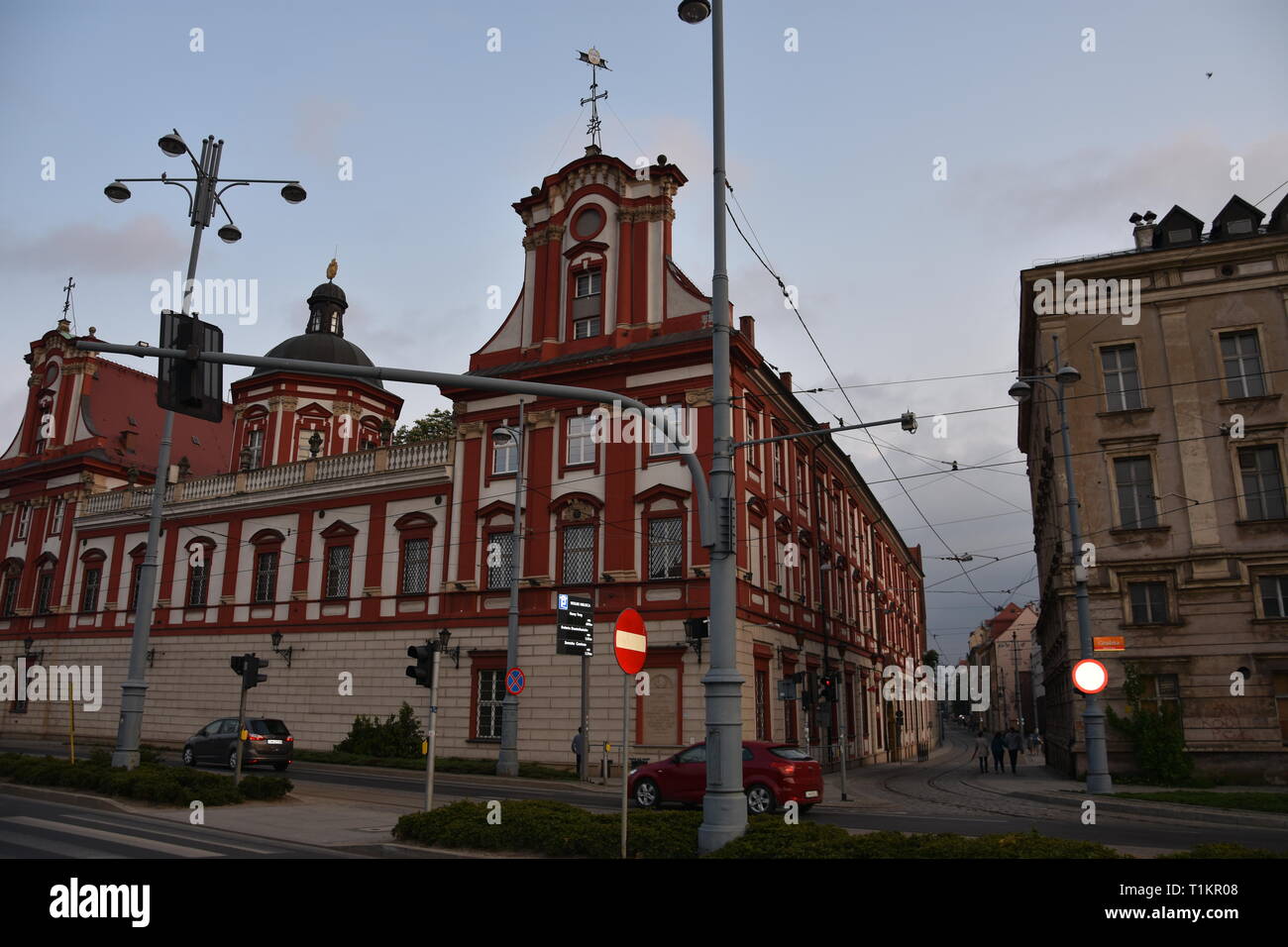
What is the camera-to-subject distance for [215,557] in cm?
3816

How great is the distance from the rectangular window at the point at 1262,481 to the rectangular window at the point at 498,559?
22521 millimetres

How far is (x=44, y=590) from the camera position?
44.6m

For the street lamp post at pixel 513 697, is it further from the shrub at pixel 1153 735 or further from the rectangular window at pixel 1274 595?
the rectangular window at pixel 1274 595

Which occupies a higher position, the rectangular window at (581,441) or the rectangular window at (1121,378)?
the rectangular window at (1121,378)

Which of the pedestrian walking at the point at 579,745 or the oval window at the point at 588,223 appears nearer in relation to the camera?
the pedestrian walking at the point at 579,745

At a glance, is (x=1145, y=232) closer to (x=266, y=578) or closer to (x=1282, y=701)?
(x=1282, y=701)

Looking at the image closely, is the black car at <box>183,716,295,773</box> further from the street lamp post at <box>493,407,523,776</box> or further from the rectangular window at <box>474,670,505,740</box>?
the street lamp post at <box>493,407,523,776</box>

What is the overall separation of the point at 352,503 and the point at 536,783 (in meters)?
14.9

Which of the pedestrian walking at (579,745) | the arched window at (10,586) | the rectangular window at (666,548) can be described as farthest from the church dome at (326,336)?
the pedestrian walking at (579,745)

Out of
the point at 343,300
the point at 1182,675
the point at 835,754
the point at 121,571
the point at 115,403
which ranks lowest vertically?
the point at 835,754

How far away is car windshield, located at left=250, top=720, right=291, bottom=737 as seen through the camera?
2711cm

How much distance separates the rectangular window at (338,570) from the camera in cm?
3422
